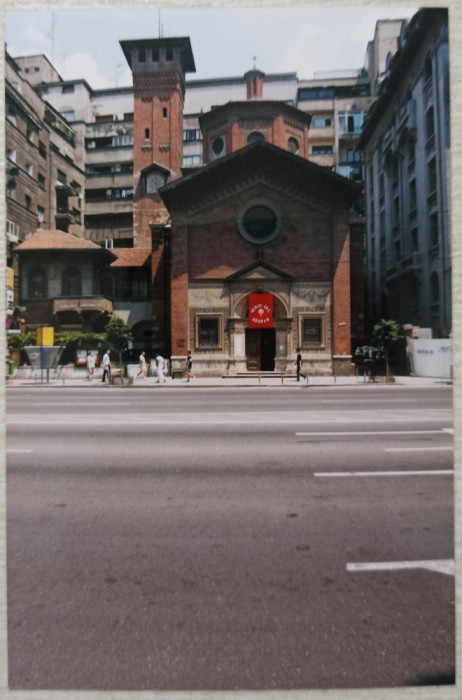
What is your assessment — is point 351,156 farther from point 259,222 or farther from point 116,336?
point 116,336

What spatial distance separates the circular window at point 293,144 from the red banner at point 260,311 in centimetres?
1595

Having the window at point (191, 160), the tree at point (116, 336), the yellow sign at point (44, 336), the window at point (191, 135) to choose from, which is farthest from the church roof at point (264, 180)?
the window at point (191, 135)

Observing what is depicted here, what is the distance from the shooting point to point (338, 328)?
29.5 metres

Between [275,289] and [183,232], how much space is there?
22.8 ft

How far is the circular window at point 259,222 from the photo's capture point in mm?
30234

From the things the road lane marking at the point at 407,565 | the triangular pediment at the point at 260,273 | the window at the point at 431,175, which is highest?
the triangular pediment at the point at 260,273

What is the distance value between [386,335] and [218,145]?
23.9 meters

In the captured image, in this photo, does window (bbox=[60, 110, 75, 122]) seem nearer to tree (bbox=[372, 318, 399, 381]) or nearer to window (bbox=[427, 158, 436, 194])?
tree (bbox=[372, 318, 399, 381])

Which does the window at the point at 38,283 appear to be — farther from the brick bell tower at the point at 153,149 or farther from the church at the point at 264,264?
the church at the point at 264,264

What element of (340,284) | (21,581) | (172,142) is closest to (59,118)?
(172,142)

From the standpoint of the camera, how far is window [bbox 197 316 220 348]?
29.9 m

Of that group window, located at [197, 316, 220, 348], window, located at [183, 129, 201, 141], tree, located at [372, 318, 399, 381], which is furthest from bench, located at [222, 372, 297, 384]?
window, located at [183, 129, 201, 141]

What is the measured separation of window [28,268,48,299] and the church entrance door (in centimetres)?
1796

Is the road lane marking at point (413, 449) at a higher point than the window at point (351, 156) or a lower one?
lower
